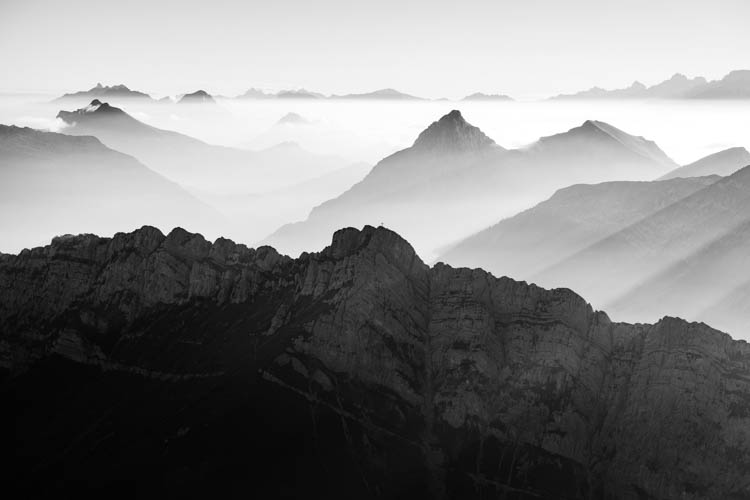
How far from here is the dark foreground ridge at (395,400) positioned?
163750mm

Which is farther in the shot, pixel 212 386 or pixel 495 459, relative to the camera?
pixel 212 386

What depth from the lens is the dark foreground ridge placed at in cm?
16375

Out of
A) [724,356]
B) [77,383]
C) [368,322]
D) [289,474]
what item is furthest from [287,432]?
[724,356]

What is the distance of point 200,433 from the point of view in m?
174

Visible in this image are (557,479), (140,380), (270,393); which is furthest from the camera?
(140,380)

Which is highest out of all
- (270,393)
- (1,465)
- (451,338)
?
(451,338)

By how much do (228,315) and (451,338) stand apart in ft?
139

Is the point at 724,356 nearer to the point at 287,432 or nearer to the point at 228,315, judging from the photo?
the point at 287,432

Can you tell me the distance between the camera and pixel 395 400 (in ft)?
577

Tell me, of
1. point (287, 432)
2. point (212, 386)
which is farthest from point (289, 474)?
point (212, 386)

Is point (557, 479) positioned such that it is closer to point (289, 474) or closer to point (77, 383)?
point (289, 474)

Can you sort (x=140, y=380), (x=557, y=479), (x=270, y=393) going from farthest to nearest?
(x=140, y=380) < (x=270, y=393) < (x=557, y=479)

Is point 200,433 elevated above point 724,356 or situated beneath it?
situated beneath

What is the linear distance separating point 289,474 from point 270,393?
16466 mm
